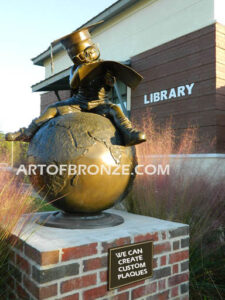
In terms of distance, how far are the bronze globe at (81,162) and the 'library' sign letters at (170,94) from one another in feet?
16.0

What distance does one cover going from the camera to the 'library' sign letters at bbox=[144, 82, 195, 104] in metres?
6.97

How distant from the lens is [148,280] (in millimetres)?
2395

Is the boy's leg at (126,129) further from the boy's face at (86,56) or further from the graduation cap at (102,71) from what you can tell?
the boy's face at (86,56)

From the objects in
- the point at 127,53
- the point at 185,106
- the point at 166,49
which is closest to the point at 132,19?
the point at 127,53

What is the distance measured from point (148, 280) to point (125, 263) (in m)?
0.32

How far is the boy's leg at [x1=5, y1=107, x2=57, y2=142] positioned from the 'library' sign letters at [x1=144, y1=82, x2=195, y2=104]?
493cm

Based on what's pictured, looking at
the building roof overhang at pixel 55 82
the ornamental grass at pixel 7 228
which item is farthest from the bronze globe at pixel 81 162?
the building roof overhang at pixel 55 82

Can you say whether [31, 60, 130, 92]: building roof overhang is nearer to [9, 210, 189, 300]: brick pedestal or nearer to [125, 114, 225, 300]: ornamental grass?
[125, 114, 225, 300]: ornamental grass

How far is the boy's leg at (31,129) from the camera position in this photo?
2736 mm

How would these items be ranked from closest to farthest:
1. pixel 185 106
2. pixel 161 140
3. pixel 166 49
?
pixel 161 140, pixel 185 106, pixel 166 49

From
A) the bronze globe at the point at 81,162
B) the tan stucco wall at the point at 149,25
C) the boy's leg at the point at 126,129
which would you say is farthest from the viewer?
the tan stucco wall at the point at 149,25

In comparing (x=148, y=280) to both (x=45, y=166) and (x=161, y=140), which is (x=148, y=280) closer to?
(x=45, y=166)

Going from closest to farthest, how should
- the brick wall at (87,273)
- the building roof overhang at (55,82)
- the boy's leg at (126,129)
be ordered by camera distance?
the brick wall at (87,273)
the boy's leg at (126,129)
the building roof overhang at (55,82)

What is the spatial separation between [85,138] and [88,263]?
3.29ft
